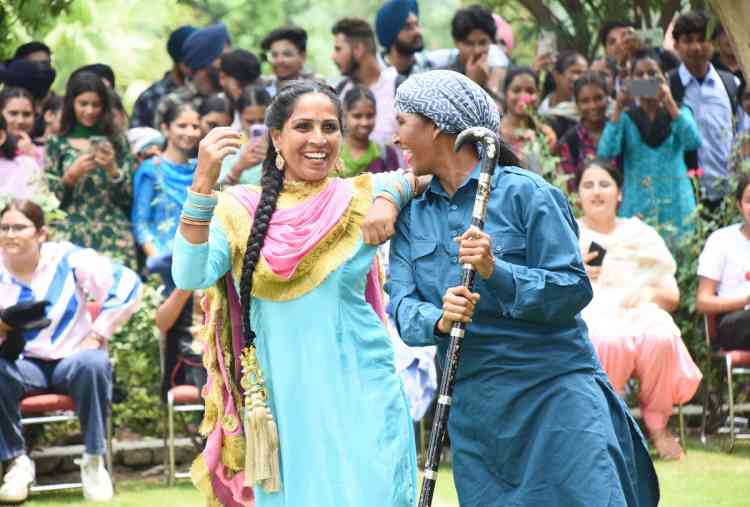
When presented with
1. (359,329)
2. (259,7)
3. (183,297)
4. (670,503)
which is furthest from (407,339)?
(259,7)

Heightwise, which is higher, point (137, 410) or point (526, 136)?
point (526, 136)

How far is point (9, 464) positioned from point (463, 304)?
4.94 m

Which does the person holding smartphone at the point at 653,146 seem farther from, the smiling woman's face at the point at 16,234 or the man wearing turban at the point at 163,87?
the smiling woman's face at the point at 16,234

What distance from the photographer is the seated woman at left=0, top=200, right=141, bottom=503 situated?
28.8ft

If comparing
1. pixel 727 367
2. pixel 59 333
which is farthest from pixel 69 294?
pixel 727 367

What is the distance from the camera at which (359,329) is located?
594cm

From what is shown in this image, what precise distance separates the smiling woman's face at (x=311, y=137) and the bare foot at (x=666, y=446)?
4.16m

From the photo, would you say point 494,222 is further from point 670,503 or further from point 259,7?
point 259,7

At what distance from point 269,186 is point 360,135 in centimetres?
460

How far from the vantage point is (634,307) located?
32.0 ft

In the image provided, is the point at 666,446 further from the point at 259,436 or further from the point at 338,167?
the point at 259,436

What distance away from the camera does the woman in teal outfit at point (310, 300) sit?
5809mm

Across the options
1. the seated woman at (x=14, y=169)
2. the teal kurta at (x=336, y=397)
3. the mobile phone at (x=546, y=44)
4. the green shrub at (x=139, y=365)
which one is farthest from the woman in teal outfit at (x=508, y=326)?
the mobile phone at (x=546, y=44)

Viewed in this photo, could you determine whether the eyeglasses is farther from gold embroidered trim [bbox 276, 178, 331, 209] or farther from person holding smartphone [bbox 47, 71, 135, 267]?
gold embroidered trim [bbox 276, 178, 331, 209]
